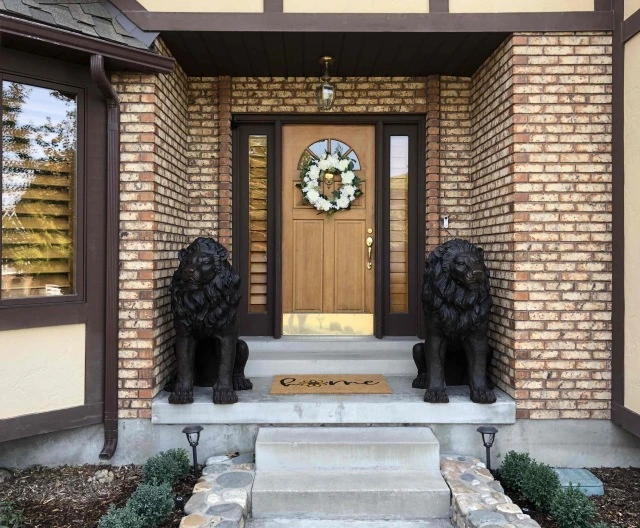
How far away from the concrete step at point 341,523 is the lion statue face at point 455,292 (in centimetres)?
121

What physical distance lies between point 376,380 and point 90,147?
275 centimetres

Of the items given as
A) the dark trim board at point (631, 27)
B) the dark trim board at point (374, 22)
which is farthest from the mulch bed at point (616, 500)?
the dark trim board at point (374, 22)

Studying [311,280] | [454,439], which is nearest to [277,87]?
[311,280]

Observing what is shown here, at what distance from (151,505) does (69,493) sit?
32.8 inches

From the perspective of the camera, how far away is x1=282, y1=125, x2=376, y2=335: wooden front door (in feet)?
15.8

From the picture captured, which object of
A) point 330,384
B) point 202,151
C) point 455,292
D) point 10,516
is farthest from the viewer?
point 202,151

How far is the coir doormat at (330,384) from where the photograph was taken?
3.75 m

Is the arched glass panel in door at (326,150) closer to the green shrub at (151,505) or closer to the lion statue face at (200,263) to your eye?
the lion statue face at (200,263)

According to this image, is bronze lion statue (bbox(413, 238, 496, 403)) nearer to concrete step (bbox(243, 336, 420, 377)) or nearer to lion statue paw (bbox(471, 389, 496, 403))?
lion statue paw (bbox(471, 389, 496, 403))

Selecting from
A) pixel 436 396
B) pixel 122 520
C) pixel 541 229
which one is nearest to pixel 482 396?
pixel 436 396

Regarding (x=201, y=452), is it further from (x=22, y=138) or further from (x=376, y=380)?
(x=22, y=138)

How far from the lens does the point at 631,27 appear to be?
330 centimetres

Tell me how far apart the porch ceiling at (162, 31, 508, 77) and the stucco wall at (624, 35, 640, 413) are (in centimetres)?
92

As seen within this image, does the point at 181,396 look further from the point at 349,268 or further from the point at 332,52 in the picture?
the point at 332,52
